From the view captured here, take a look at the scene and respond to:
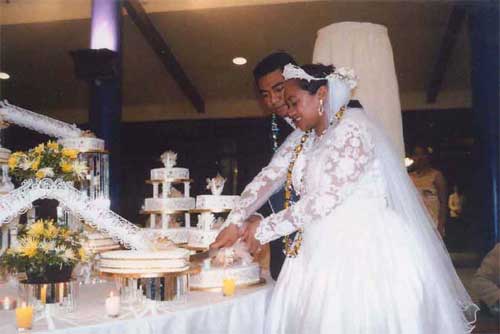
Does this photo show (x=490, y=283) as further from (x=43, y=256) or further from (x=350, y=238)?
(x=43, y=256)

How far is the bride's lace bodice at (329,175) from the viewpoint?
215 centimetres

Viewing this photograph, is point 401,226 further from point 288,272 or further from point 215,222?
point 215,222

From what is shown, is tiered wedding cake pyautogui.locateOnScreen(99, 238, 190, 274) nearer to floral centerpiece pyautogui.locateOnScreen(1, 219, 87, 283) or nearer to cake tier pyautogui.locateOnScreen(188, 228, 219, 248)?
floral centerpiece pyautogui.locateOnScreen(1, 219, 87, 283)

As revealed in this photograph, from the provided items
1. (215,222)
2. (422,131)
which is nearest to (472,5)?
(422,131)

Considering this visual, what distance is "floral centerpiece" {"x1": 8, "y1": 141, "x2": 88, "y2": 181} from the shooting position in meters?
Result: 2.12

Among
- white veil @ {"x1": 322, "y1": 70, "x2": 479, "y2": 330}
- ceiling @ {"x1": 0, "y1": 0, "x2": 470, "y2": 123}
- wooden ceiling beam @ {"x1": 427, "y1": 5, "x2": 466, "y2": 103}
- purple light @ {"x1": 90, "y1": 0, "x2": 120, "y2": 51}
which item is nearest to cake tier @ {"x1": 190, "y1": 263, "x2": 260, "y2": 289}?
white veil @ {"x1": 322, "y1": 70, "x2": 479, "y2": 330}

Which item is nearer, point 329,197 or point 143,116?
point 329,197

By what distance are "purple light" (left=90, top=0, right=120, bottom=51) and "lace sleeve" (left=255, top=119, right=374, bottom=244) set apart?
5.04 metres

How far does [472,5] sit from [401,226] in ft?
17.7

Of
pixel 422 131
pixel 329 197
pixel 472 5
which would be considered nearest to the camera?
pixel 329 197

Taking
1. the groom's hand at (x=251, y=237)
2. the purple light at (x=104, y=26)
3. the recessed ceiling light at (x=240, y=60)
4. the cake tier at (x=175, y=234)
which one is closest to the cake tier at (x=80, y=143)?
the cake tier at (x=175, y=234)

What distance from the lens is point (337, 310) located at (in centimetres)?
207

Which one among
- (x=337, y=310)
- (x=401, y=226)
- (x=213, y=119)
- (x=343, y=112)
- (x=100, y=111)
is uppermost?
(x=213, y=119)

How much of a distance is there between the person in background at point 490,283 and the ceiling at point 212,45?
12.8 ft
